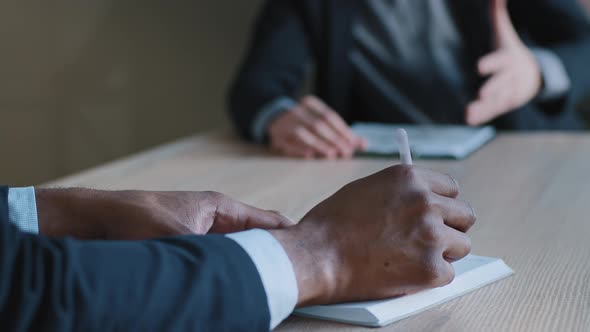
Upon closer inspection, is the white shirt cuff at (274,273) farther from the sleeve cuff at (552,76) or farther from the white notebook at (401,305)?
the sleeve cuff at (552,76)

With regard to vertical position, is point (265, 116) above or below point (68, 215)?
below

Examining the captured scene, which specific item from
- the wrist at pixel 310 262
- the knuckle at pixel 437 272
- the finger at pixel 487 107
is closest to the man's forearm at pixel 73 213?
the wrist at pixel 310 262

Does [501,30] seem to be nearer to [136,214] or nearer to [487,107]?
[487,107]

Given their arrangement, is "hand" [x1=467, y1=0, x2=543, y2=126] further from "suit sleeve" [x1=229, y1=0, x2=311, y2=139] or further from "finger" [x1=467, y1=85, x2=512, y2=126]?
"suit sleeve" [x1=229, y1=0, x2=311, y2=139]

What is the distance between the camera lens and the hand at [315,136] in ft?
4.93

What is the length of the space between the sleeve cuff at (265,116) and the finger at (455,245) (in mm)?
999

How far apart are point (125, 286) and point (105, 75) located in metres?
2.25

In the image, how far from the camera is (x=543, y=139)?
167 cm

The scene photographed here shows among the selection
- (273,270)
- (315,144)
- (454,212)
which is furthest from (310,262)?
(315,144)

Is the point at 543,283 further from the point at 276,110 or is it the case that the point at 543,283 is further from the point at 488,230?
the point at 276,110

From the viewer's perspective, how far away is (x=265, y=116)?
1.70 metres

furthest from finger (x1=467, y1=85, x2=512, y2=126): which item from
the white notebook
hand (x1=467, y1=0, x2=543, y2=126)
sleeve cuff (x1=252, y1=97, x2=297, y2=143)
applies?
the white notebook

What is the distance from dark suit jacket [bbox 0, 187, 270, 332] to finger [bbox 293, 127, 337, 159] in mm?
897

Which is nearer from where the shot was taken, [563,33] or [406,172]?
[406,172]
